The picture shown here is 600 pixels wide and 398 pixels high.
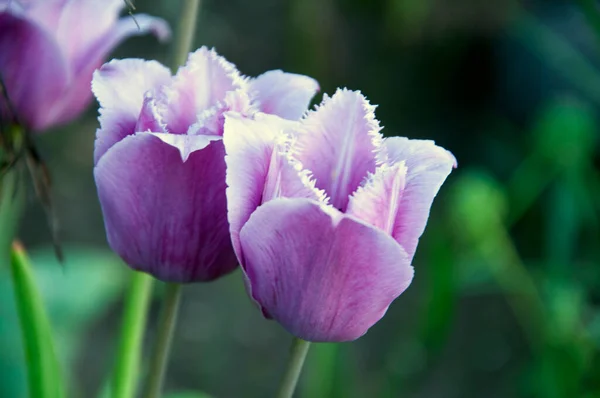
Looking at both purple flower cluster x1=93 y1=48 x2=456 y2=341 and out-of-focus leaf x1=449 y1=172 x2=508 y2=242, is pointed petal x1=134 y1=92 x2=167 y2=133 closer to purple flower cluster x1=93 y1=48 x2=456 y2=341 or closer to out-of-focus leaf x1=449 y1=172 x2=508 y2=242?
purple flower cluster x1=93 y1=48 x2=456 y2=341

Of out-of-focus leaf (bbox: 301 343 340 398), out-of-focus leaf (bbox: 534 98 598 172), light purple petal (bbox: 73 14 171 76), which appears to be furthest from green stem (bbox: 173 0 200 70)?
out-of-focus leaf (bbox: 534 98 598 172)

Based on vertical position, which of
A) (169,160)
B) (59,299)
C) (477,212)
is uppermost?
(169,160)

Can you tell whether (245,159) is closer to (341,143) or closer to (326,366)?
(341,143)

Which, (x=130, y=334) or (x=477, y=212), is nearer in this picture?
(x=130, y=334)

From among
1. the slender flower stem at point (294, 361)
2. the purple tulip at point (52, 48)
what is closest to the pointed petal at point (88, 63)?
the purple tulip at point (52, 48)

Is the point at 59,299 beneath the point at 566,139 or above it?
beneath

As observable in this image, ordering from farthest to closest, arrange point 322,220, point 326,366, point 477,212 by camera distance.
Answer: point 477,212 → point 326,366 → point 322,220

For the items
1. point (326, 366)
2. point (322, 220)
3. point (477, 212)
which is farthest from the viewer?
point (477, 212)

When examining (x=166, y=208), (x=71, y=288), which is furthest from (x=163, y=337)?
(x=71, y=288)
